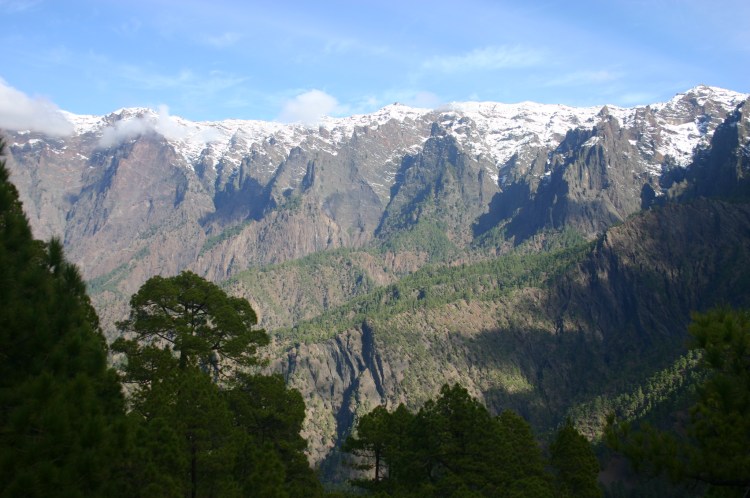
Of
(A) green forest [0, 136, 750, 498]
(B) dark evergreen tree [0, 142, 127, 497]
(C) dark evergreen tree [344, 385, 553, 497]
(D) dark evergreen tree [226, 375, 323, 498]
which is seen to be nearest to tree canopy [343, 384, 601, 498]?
(C) dark evergreen tree [344, 385, 553, 497]

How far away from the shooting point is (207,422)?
3156 cm

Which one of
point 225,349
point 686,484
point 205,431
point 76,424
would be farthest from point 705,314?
point 225,349

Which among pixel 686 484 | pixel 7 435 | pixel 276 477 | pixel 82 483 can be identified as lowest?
pixel 276 477

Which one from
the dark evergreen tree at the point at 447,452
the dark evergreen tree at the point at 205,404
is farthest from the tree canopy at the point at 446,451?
the dark evergreen tree at the point at 205,404

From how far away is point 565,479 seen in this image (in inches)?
2052

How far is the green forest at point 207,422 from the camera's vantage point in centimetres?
1645

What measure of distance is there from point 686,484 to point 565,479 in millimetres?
34478

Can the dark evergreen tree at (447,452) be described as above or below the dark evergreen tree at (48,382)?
below

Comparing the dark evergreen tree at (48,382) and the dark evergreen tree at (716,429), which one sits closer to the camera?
the dark evergreen tree at (48,382)

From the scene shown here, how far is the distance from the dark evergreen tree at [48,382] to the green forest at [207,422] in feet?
0.15

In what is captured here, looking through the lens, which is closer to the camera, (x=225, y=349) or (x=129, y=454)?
(x=129, y=454)

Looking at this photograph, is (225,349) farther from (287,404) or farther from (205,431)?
(205,431)

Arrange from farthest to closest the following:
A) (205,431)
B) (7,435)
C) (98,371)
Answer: (205,431)
(98,371)
(7,435)

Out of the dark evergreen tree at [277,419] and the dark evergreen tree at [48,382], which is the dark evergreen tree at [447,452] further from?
the dark evergreen tree at [48,382]
